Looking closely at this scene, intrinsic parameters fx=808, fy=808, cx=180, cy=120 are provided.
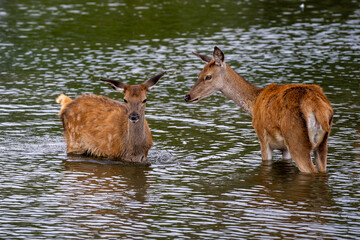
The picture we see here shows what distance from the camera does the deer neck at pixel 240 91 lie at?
1192 centimetres

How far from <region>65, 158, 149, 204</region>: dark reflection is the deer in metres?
1.78

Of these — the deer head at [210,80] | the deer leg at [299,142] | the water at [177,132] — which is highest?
the deer head at [210,80]

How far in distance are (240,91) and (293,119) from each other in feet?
6.88

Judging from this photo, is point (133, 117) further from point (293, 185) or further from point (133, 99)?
point (293, 185)

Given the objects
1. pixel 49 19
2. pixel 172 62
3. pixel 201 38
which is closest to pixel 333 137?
pixel 172 62

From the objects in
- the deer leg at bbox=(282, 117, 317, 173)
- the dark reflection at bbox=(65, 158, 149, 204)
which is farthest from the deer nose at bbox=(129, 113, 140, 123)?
the deer leg at bbox=(282, 117, 317, 173)

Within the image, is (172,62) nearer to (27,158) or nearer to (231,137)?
(231,137)

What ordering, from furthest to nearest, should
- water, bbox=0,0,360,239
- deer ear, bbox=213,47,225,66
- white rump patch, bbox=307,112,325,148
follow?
deer ear, bbox=213,47,225,66, white rump patch, bbox=307,112,325,148, water, bbox=0,0,360,239

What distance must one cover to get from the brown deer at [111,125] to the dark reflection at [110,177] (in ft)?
0.80

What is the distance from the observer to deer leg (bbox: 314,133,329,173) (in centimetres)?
1006

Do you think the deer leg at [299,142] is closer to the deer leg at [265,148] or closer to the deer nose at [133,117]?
the deer leg at [265,148]

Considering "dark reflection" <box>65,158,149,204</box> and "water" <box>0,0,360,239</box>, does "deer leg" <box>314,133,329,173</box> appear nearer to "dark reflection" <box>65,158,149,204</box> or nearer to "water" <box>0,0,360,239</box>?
"water" <box>0,0,360,239</box>

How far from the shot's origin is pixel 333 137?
42.1 ft

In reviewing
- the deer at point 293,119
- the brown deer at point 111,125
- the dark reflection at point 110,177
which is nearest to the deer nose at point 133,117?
the brown deer at point 111,125
